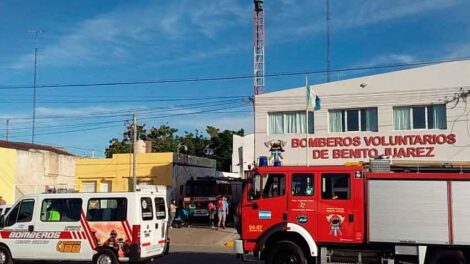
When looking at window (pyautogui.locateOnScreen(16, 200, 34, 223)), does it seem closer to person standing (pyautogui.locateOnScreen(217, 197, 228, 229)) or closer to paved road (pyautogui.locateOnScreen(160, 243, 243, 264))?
paved road (pyautogui.locateOnScreen(160, 243, 243, 264))

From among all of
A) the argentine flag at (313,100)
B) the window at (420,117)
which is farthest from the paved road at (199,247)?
the window at (420,117)

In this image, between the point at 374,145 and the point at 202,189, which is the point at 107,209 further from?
the point at 202,189

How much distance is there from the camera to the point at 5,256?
645 inches

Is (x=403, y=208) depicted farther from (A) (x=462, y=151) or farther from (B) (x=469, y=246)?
(A) (x=462, y=151)

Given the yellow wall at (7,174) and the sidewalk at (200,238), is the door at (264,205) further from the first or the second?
the yellow wall at (7,174)

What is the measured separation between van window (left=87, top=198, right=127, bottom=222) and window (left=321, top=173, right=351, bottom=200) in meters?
5.16

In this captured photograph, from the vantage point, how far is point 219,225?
29.6 meters

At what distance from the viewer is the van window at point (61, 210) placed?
15.9m

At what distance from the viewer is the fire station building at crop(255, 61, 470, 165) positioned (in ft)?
83.9

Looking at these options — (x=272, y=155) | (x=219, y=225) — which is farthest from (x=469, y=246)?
(x=219, y=225)

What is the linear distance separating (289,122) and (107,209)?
14.4 m

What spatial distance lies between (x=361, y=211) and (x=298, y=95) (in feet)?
49.3

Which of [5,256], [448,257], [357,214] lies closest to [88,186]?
[5,256]

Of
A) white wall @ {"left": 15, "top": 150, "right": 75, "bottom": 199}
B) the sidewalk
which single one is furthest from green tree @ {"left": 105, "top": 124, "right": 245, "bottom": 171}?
the sidewalk
